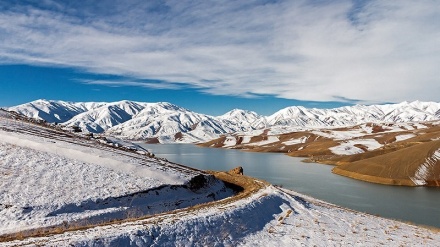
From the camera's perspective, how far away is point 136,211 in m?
27.3

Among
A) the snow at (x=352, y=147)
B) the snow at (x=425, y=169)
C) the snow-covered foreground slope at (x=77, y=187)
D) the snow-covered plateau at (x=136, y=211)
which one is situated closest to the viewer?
the snow-covered plateau at (x=136, y=211)

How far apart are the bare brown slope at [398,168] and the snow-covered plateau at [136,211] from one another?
212ft

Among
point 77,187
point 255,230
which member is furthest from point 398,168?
point 77,187

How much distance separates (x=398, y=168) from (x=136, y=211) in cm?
9086

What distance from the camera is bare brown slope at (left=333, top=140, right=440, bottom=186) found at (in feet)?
295

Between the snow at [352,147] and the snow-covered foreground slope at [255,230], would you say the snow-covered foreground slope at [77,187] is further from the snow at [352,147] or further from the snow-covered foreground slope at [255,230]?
the snow at [352,147]

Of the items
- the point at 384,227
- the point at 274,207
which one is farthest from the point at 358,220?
the point at 274,207

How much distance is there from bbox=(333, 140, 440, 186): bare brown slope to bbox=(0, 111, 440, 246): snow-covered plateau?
64548mm

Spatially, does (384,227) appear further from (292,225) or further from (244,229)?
(244,229)

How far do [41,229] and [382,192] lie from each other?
248 ft

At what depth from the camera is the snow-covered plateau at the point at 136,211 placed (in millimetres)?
19828

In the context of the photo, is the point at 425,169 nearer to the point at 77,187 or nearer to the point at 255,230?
the point at 255,230

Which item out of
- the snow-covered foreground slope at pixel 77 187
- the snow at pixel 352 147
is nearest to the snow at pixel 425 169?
the snow-covered foreground slope at pixel 77 187

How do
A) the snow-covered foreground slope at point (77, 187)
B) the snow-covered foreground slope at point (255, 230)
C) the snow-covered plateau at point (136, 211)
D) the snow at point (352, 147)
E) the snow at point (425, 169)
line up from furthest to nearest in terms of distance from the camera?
the snow at point (352, 147) < the snow at point (425, 169) < the snow-covered foreground slope at point (77, 187) < the snow-covered plateau at point (136, 211) < the snow-covered foreground slope at point (255, 230)
